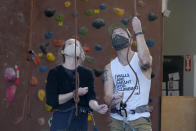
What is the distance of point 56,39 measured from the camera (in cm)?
523

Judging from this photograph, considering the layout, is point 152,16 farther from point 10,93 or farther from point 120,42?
point 10,93

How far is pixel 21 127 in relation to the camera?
5.14m

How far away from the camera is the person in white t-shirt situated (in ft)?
11.6

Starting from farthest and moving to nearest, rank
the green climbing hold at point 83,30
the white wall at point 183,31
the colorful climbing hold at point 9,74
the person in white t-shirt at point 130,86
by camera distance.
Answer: the white wall at point 183,31, the green climbing hold at point 83,30, the colorful climbing hold at point 9,74, the person in white t-shirt at point 130,86

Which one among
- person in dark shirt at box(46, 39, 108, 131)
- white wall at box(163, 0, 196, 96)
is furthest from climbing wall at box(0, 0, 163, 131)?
white wall at box(163, 0, 196, 96)

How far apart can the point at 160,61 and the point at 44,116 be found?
1874 millimetres

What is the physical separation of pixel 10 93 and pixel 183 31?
15.7 ft

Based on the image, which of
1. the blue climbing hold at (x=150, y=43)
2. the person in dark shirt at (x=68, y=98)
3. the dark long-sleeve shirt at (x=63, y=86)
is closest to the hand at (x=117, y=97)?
the person in dark shirt at (x=68, y=98)

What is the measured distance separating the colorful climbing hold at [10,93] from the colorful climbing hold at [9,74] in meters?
0.11

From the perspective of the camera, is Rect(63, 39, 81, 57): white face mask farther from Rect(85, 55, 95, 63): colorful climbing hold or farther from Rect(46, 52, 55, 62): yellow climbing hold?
Rect(46, 52, 55, 62): yellow climbing hold

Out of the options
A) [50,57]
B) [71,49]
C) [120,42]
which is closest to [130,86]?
[120,42]

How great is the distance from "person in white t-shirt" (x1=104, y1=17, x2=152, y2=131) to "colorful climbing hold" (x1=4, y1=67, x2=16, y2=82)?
1787 mm

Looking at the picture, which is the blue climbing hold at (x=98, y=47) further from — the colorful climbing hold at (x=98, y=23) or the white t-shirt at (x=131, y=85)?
the white t-shirt at (x=131, y=85)

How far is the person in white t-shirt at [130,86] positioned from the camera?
11.6 feet
